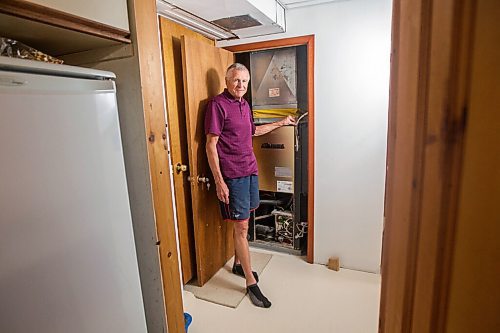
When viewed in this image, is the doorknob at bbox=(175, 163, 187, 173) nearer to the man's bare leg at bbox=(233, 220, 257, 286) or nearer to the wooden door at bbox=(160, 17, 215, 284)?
the wooden door at bbox=(160, 17, 215, 284)

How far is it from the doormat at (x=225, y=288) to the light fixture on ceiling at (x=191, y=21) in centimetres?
190

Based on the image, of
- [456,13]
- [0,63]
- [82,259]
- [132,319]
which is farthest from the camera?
[132,319]

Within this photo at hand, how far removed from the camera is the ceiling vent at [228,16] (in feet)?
5.28

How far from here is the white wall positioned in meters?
1.95

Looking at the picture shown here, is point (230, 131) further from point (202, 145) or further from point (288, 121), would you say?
point (288, 121)

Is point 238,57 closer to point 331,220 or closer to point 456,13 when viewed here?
point 331,220

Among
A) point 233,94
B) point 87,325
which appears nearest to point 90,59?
point 87,325

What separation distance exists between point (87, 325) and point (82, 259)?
0.64 feet

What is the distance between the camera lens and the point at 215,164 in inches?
75.8

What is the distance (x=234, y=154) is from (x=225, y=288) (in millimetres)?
1010

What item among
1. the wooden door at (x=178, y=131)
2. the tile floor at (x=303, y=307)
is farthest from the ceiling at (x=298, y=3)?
the tile floor at (x=303, y=307)

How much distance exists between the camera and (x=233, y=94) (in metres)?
1.99

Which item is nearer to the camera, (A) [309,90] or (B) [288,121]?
(A) [309,90]

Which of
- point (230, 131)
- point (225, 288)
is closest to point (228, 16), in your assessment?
point (230, 131)
